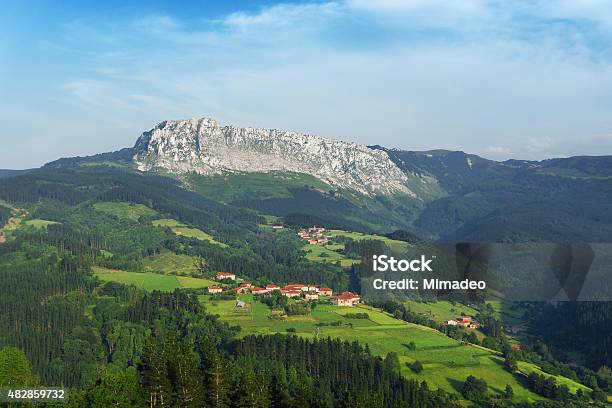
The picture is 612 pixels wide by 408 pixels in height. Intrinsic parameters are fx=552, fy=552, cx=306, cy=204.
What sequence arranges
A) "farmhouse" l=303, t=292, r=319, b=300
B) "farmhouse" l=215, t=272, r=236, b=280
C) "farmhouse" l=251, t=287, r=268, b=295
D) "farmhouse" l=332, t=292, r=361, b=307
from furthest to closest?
"farmhouse" l=215, t=272, r=236, b=280 < "farmhouse" l=303, t=292, r=319, b=300 < "farmhouse" l=251, t=287, r=268, b=295 < "farmhouse" l=332, t=292, r=361, b=307

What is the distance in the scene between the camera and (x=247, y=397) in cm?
5384

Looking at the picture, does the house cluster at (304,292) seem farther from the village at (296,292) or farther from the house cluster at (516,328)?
the house cluster at (516,328)

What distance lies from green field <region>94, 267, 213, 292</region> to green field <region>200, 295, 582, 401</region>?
19.0 meters

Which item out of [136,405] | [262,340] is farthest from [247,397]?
[262,340]

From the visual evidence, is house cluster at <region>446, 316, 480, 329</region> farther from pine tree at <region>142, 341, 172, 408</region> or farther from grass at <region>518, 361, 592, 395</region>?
pine tree at <region>142, 341, 172, 408</region>

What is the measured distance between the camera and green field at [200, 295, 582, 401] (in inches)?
4166

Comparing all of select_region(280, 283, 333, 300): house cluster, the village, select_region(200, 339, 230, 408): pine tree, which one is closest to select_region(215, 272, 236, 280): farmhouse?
the village

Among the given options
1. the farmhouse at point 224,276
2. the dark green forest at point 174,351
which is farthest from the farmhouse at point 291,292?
the farmhouse at point 224,276

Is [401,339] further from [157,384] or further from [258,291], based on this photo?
[157,384]

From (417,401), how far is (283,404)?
41.0m

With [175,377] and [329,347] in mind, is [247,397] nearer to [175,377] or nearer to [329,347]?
[175,377]

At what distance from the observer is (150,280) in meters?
169

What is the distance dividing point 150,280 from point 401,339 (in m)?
83.5

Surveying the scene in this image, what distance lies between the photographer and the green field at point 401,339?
105812 millimetres
